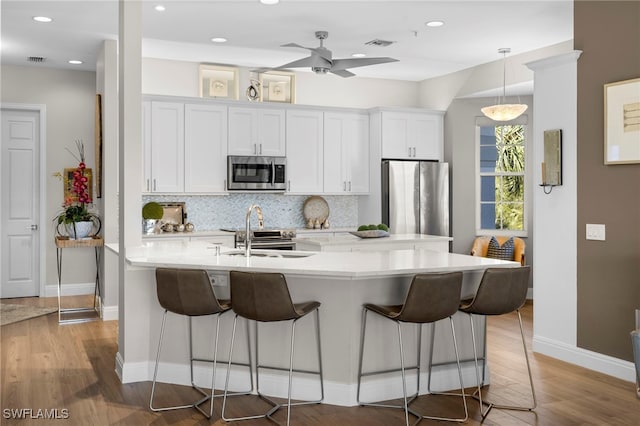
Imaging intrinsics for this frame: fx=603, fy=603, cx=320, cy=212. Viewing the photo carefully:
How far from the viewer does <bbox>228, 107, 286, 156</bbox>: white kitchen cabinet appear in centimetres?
723

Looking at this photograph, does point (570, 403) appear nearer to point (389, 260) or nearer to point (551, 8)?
point (389, 260)

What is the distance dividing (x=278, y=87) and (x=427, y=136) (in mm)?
2077

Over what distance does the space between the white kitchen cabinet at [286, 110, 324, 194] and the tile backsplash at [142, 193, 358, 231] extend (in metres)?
0.38

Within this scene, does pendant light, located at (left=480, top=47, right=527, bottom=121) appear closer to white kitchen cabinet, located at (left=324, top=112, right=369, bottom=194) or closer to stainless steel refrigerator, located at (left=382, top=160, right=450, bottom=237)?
stainless steel refrigerator, located at (left=382, top=160, right=450, bottom=237)

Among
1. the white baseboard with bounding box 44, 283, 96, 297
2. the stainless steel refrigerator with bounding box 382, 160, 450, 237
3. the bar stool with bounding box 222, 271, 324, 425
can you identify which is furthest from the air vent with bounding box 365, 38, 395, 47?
the white baseboard with bounding box 44, 283, 96, 297

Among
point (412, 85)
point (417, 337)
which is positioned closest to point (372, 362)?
point (417, 337)

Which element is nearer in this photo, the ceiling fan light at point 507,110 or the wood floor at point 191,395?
the wood floor at point 191,395

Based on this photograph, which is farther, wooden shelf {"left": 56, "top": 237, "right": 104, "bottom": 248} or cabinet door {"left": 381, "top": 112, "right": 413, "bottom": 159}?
cabinet door {"left": 381, "top": 112, "right": 413, "bottom": 159}

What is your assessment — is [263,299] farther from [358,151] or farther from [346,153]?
[358,151]

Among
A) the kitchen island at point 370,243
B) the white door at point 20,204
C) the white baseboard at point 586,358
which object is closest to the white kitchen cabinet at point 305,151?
the kitchen island at point 370,243

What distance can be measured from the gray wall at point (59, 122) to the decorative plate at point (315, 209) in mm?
2818

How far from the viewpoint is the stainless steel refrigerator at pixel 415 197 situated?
7625 mm

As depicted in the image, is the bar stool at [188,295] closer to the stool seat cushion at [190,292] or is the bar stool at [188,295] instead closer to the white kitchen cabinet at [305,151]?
the stool seat cushion at [190,292]

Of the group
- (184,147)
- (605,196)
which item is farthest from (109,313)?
(605,196)
